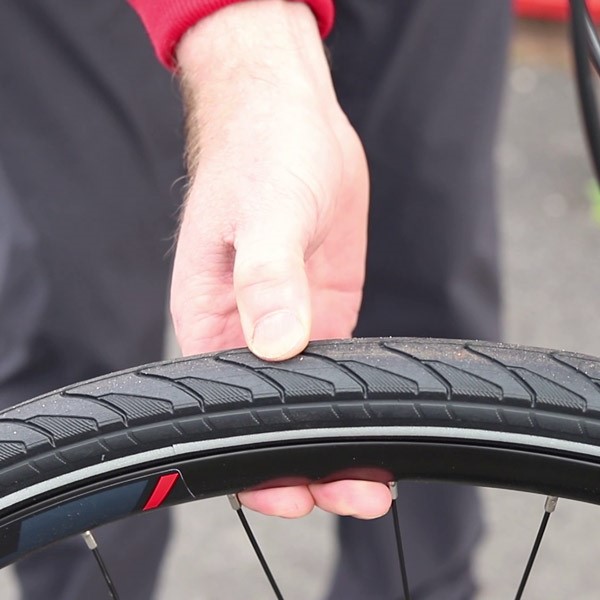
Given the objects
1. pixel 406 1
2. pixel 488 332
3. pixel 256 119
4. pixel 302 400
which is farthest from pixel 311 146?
pixel 488 332

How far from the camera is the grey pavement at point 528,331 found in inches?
57.5

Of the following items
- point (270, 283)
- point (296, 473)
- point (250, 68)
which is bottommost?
point (296, 473)

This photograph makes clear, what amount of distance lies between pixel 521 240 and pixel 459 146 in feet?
3.45

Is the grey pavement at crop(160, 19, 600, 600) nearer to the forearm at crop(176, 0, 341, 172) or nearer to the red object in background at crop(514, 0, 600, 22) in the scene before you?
the red object in background at crop(514, 0, 600, 22)

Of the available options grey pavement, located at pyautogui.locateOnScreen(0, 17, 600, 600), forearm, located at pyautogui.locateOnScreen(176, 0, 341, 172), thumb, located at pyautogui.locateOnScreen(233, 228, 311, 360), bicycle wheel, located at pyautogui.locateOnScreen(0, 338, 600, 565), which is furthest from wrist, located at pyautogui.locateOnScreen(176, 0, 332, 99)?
grey pavement, located at pyautogui.locateOnScreen(0, 17, 600, 600)

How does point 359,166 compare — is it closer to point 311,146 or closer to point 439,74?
point 311,146

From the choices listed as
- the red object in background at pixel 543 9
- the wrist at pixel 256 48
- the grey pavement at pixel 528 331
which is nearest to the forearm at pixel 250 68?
the wrist at pixel 256 48

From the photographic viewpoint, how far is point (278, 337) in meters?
0.59

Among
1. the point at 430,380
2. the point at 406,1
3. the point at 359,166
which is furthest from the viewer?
the point at 406,1

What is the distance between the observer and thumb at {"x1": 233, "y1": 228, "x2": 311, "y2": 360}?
0.62 metres

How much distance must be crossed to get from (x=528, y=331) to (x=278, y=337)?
4.37 feet

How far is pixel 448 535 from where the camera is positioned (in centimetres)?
123

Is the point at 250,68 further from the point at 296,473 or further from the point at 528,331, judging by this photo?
the point at 528,331

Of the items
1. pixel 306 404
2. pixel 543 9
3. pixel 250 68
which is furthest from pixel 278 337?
pixel 543 9
